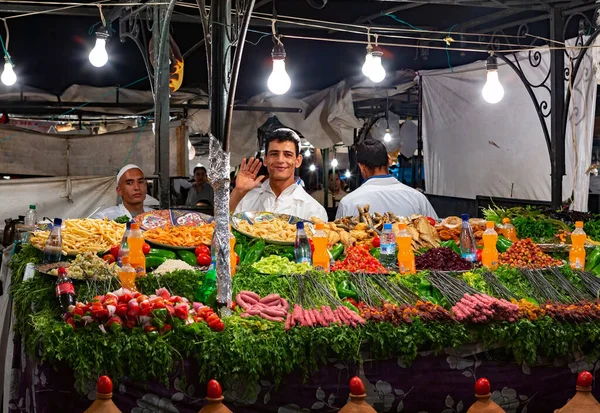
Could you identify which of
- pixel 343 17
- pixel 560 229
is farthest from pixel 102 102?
pixel 560 229

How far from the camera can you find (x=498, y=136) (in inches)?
453

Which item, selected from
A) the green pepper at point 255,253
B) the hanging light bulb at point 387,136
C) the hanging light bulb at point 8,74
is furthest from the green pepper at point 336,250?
the hanging light bulb at point 387,136

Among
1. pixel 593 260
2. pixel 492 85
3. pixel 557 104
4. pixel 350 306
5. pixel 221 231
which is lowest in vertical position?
pixel 350 306

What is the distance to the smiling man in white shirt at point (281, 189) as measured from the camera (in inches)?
256

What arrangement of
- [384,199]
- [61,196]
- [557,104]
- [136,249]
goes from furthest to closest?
[61,196] → [557,104] → [384,199] → [136,249]

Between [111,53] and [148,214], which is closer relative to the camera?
[148,214]

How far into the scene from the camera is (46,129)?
1561 centimetres

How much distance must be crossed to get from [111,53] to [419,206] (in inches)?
211

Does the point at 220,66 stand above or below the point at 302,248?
above

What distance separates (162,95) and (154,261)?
2926mm

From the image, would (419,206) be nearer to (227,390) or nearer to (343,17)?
(343,17)

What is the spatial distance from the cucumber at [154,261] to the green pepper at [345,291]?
1356 mm

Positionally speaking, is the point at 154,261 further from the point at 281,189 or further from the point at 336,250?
the point at 281,189

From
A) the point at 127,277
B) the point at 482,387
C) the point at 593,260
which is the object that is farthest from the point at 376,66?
the point at 482,387
